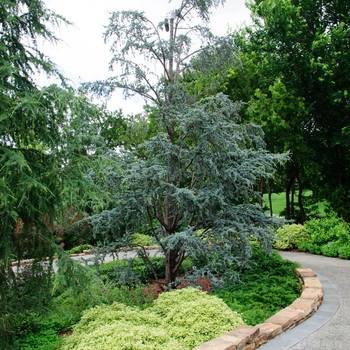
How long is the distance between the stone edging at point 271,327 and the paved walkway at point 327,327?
0.07m

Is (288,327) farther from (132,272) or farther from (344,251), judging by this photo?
(344,251)

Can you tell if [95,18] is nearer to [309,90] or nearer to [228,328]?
[228,328]

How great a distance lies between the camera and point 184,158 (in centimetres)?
616

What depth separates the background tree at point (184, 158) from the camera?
583 cm

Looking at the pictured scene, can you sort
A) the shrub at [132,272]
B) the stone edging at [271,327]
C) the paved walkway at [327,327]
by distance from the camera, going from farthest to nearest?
the shrub at [132,272] → the paved walkway at [327,327] → the stone edging at [271,327]

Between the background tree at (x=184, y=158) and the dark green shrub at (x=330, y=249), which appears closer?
the background tree at (x=184, y=158)

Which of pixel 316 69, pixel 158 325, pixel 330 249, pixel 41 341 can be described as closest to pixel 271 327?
pixel 158 325

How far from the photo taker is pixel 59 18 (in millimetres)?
3975

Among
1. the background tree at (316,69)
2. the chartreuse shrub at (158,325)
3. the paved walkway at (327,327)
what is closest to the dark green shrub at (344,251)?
the paved walkway at (327,327)

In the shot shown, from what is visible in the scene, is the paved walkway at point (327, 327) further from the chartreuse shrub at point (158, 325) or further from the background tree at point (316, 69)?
the background tree at point (316, 69)

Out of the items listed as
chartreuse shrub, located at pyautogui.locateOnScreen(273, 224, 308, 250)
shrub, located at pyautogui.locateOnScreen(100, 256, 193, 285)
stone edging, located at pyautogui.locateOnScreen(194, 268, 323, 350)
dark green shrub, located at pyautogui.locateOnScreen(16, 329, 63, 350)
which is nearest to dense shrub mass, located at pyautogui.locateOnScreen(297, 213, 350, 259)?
chartreuse shrub, located at pyautogui.locateOnScreen(273, 224, 308, 250)

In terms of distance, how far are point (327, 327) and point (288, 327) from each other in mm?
534

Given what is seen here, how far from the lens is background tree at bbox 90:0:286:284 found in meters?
5.83

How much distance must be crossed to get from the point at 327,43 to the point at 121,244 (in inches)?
347
